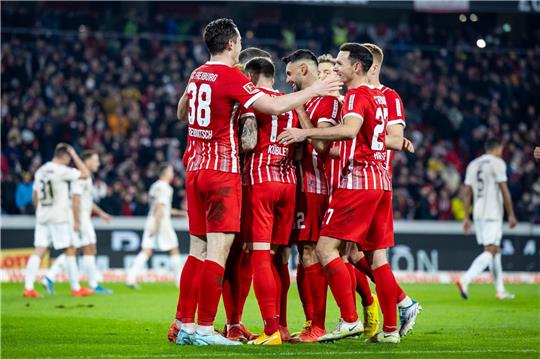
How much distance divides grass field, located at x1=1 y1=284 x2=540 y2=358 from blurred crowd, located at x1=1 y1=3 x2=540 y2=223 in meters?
7.08

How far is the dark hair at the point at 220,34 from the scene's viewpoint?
28.2 feet

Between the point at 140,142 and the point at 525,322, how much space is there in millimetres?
15840

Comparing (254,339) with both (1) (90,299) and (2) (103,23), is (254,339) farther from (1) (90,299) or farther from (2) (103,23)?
(2) (103,23)

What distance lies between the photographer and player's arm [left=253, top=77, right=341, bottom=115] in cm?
832

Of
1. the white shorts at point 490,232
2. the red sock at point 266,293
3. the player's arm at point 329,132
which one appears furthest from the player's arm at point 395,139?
the white shorts at point 490,232

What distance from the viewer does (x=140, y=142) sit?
85.1 feet

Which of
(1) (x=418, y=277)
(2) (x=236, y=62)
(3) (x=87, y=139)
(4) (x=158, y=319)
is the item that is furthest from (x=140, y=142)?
Result: (2) (x=236, y=62)

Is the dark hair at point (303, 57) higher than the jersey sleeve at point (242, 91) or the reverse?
higher

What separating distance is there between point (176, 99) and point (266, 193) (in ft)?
65.5

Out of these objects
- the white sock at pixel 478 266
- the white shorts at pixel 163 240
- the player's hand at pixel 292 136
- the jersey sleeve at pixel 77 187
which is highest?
the player's hand at pixel 292 136

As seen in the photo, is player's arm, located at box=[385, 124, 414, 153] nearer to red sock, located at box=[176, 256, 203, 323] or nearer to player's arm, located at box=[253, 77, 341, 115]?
player's arm, located at box=[253, 77, 341, 115]

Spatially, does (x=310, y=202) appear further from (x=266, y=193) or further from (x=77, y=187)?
(x=77, y=187)

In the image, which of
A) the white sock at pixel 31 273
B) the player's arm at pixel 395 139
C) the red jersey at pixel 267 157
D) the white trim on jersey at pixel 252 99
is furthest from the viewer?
the white sock at pixel 31 273

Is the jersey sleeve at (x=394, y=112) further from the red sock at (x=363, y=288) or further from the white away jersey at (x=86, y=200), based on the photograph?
the white away jersey at (x=86, y=200)
